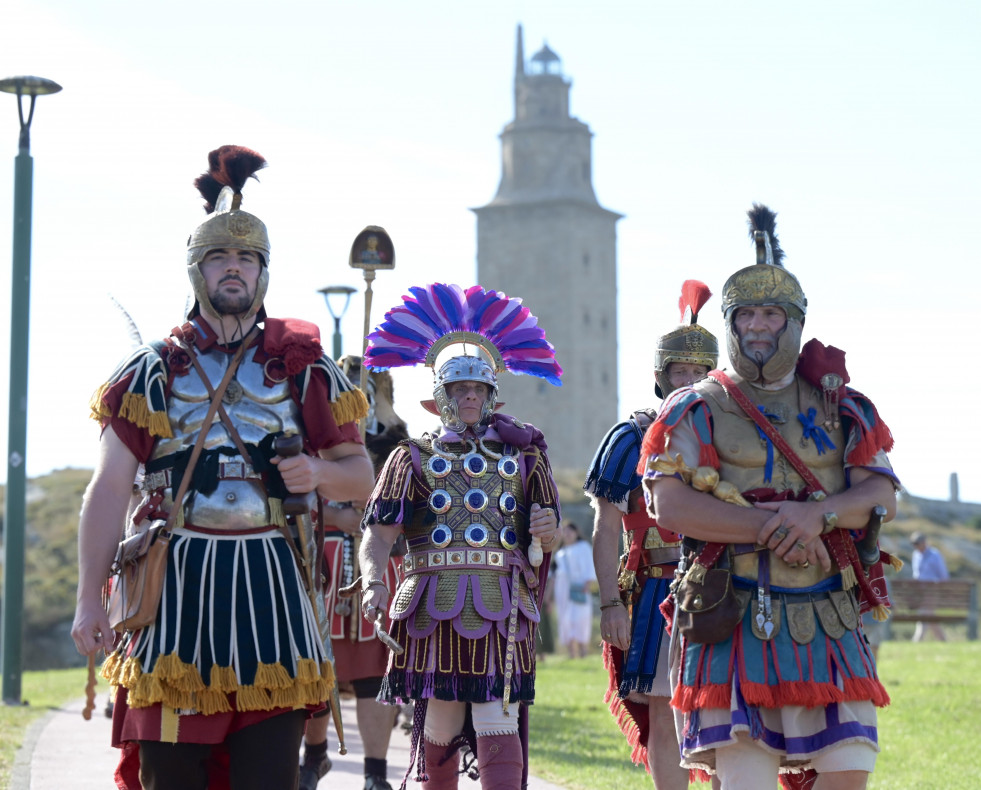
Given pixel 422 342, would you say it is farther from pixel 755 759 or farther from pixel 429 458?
pixel 755 759

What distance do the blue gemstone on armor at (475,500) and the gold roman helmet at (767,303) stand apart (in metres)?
1.55

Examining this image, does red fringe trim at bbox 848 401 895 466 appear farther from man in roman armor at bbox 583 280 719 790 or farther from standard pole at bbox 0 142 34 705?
standard pole at bbox 0 142 34 705

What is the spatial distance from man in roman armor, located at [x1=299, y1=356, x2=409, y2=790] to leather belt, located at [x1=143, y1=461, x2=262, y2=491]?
296 centimetres

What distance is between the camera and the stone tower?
302ft

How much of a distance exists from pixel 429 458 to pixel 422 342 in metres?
0.65

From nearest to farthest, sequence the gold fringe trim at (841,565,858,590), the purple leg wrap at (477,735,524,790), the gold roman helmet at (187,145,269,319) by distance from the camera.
→ 1. the gold fringe trim at (841,565,858,590)
2. the gold roman helmet at (187,145,269,319)
3. the purple leg wrap at (477,735,524,790)

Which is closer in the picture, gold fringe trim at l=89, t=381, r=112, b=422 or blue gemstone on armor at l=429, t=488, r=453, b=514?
gold fringe trim at l=89, t=381, r=112, b=422

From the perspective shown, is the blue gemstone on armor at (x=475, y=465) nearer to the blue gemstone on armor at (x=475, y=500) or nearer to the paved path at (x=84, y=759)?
the blue gemstone on armor at (x=475, y=500)

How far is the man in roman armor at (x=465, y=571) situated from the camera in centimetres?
665

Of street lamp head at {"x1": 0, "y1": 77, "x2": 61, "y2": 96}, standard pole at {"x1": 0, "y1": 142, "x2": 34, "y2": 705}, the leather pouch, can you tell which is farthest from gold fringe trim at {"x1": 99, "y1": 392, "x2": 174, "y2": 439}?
street lamp head at {"x1": 0, "y1": 77, "x2": 61, "y2": 96}

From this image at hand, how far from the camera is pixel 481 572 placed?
6.73 m

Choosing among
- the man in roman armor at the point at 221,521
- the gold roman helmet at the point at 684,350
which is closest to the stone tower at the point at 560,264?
the gold roman helmet at the point at 684,350

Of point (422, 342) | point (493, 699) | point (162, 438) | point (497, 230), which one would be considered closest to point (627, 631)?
point (493, 699)

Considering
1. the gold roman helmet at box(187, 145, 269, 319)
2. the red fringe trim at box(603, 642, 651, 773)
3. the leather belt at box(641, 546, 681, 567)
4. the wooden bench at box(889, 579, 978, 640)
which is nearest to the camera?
the gold roman helmet at box(187, 145, 269, 319)
